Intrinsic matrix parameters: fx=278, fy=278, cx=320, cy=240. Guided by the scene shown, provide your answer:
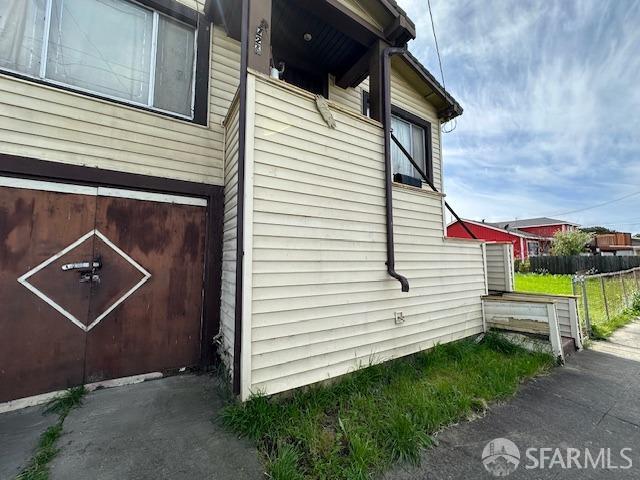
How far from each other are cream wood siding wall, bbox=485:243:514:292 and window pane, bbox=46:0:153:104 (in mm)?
6639

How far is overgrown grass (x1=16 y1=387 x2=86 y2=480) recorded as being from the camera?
171 centimetres

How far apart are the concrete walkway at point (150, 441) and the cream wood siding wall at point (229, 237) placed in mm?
601


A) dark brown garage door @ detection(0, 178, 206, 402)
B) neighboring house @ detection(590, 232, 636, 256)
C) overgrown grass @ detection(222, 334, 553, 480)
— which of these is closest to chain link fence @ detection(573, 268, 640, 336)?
overgrown grass @ detection(222, 334, 553, 480)

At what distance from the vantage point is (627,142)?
70.0ft

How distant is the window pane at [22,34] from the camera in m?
2.70

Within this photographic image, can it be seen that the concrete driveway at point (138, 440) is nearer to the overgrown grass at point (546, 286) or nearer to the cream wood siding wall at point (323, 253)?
the cream wood siding wall at point (323, 253)

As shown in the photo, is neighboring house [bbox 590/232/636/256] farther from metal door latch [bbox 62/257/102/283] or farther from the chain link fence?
metal door latch [bbox 62/257/102/283]

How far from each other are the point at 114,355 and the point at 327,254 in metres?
2.46

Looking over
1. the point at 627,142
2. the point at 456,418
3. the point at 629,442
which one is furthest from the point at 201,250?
the point at 627,142

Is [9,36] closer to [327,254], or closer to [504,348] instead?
[327,254]

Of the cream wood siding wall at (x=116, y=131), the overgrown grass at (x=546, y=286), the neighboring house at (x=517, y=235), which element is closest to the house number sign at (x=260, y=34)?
the cream wood siding wall at (x=116, y=131)

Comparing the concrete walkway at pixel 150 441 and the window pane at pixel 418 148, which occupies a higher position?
the window pane at pixel 418 148

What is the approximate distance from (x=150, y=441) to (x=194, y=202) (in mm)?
2405

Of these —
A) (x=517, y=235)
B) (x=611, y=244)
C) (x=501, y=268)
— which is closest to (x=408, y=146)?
(x=501, y=268)
